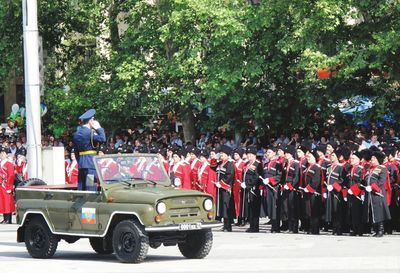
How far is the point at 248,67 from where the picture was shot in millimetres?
36688

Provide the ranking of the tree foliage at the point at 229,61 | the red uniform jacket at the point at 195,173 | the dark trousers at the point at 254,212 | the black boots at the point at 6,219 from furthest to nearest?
the black boots at the point at 6,219, the tree foliage at the point at 229,61, the red uniform jacket at the point at 195,173, the dark trousers at the point at 254,212

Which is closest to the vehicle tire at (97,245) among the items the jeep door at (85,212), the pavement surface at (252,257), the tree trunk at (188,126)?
the pavement surface at (252,257)

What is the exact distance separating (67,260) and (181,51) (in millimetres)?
17974

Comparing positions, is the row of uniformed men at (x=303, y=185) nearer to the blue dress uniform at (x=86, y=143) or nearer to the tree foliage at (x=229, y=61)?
the tree foliage at (x=229, y=61)

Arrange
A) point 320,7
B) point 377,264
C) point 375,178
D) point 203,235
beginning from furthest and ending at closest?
point 320,7 → point 375,178 → point 203,235 → point 377,264

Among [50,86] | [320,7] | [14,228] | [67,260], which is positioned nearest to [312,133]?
[320,7]

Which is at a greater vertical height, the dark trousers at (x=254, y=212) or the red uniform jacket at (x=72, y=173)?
the red uniform jacket at (x=72, y=173)

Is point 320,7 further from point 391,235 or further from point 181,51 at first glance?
point 391,235

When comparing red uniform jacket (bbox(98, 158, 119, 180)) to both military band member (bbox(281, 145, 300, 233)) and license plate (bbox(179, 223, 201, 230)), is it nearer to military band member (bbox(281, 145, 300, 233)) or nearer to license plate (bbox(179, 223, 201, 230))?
license plate (bbox(179, 223, 201, 230))

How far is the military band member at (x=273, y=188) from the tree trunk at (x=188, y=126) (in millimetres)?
12737

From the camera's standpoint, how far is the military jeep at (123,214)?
20.0 meters

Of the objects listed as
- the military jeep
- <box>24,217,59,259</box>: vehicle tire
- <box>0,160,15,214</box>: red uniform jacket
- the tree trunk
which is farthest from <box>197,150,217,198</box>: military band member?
the tree trunk

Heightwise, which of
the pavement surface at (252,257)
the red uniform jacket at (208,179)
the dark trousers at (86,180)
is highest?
the red uniform jacket at (208,179)

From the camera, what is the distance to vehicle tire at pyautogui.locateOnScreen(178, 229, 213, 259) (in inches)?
816
